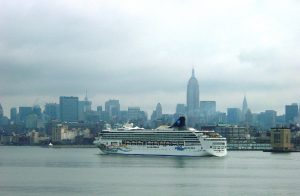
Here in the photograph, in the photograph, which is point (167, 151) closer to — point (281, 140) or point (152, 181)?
point (152, 181)

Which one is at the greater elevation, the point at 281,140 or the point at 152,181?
the point at 281,140

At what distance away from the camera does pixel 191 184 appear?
174ft

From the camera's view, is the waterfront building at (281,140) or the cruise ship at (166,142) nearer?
the cruise ship at (166,142)

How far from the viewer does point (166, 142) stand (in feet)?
318

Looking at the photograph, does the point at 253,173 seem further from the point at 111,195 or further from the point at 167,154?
the point at 167,154

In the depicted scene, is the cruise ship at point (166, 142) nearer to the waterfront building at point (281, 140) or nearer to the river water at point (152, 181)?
the river water at point (152, 181)

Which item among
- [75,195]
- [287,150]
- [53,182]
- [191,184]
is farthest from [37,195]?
[287,150]

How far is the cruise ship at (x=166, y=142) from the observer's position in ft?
311

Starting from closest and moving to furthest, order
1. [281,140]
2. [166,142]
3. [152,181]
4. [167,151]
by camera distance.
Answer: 1. [152,181]
2. [167,151]
3. [166,142]
4. [281,140]

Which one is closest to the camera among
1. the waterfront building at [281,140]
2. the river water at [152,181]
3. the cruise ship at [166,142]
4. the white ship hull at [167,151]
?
the river water at [152,181]

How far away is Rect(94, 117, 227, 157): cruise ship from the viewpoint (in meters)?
94.9

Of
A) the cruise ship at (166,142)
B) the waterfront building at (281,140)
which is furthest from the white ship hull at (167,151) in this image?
the waterfront building at (281,140)

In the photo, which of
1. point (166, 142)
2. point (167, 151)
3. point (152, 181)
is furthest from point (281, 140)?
point (152, 181)

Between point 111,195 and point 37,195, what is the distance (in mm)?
4270
